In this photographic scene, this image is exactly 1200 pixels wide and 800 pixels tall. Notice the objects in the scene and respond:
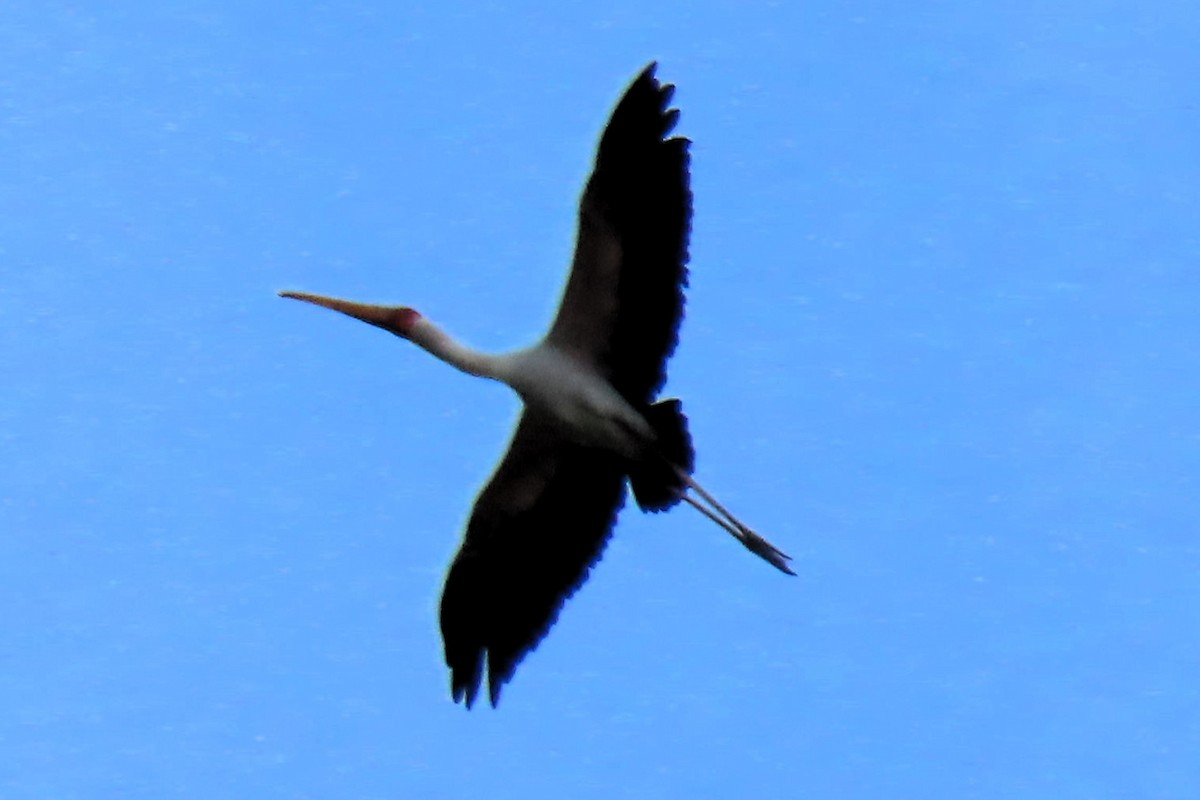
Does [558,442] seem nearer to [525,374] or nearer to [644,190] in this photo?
[525,374]

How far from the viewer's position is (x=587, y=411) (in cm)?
1316

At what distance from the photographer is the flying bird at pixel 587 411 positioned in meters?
12.4

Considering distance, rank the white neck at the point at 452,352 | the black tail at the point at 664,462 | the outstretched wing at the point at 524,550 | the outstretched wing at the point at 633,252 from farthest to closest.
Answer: the outstretched wing at the point at 524,550 → the white neck at the point at 452,352 → the black tail at the point at 664,462 → the outstretched wing at the point at 633,252

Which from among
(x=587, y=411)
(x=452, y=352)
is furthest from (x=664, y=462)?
(x=452, y=352)

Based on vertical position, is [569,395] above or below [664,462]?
above

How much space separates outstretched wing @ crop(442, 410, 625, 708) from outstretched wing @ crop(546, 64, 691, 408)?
0.72m

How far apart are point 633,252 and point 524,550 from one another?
235 centimetres

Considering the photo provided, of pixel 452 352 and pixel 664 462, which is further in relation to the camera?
pixel 452 352

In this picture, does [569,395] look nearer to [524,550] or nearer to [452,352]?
[452,352]

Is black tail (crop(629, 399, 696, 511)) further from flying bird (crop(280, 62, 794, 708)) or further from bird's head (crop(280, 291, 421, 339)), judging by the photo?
bird's head (crop(280, 291, 421, 339))

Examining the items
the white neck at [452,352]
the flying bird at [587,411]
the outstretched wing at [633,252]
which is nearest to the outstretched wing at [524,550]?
the flying bird at [587,411]

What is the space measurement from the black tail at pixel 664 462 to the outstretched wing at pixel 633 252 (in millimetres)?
167

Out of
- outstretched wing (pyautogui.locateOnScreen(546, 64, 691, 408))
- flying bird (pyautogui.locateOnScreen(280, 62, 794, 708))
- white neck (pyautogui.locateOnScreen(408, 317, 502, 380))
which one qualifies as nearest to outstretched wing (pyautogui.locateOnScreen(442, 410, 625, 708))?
flying bird (pyautogui.locateOnScreen(280, 62, 794, 708))

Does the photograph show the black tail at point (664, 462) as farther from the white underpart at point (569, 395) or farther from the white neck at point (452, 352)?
the white neck at point (452, 352)
